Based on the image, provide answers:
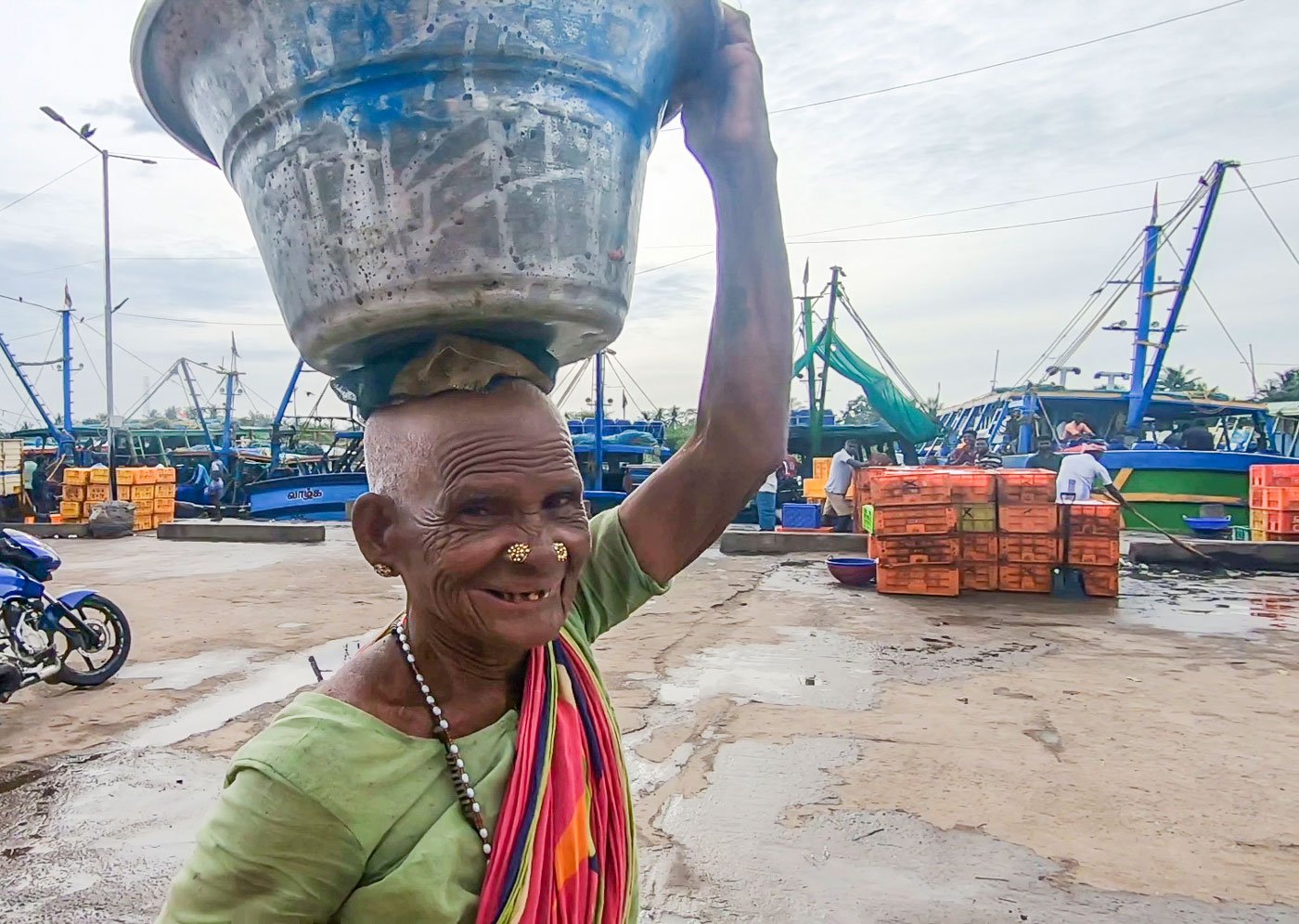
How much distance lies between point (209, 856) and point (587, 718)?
51 cm

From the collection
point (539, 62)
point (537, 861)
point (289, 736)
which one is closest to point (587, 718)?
point (537, 861)

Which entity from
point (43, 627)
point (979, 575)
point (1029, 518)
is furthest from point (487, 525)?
point (979, 575)

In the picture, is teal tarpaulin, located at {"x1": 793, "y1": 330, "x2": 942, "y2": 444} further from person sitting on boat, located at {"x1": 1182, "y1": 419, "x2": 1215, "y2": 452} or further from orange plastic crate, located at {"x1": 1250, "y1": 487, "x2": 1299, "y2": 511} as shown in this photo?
orange plastic crate, located at {"x1": 1250, "y1": 487, "x2": 1299, "y2": 511}

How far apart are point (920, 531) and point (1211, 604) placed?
2.75 metres

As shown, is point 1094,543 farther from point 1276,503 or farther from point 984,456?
point 984,456

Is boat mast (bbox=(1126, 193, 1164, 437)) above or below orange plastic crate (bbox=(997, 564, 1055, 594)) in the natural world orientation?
above

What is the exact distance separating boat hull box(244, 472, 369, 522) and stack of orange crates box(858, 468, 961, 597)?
42.4 ft

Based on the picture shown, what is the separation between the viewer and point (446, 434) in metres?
1.15

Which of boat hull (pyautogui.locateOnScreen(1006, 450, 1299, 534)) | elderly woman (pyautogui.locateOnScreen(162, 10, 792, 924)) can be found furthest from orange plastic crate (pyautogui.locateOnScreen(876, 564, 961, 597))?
elderly woman (pyautogui.locateOnScreen(162, 10, 792, 924))

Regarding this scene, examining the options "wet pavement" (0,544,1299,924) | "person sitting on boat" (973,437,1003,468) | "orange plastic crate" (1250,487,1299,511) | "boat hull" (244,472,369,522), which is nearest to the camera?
"wet pavement" (0,544,1299,924)

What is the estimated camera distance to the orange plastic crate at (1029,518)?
845 cm

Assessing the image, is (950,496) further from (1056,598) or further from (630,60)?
(630,60)

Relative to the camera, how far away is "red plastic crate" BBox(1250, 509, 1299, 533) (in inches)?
437

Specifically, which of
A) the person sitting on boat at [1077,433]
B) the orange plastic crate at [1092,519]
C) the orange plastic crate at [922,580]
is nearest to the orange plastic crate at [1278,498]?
the person sitting on boat at [1077,433]
